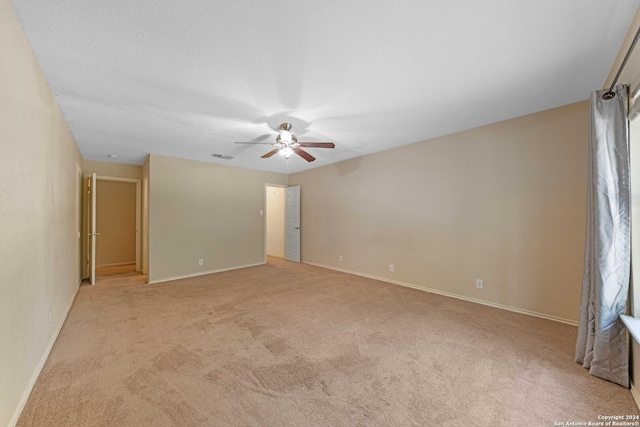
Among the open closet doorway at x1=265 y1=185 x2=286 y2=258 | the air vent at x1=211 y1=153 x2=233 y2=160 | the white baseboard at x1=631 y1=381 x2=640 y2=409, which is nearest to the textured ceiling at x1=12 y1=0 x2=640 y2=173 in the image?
the air vent at x1=211 y1=153 x2=233 y2=160

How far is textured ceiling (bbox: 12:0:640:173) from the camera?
4.71ft

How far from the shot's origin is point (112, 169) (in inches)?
200

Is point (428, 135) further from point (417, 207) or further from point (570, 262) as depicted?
point (570, 262)

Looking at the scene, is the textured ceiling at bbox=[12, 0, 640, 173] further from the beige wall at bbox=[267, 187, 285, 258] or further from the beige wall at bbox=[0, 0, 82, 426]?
the beige wall at bbox=[267, 187, 285, 258]

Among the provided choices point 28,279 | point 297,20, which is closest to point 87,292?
point 28,279

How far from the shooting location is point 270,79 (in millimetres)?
2109

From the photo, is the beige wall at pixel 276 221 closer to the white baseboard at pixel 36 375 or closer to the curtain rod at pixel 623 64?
the white baseboard at pixel 36 375

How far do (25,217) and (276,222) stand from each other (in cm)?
582

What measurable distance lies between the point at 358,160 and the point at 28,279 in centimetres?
456

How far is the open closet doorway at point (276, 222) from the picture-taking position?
23.7ft

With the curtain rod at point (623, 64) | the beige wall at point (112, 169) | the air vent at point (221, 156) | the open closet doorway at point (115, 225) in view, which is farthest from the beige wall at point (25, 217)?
the open closet doorway at point (115, 225)

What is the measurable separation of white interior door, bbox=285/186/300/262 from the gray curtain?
205 inches

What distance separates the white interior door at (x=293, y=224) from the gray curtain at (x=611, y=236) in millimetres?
5197

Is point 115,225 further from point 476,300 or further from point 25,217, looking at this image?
point 476,300
